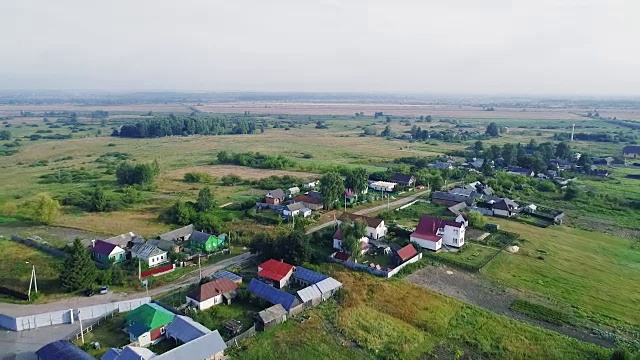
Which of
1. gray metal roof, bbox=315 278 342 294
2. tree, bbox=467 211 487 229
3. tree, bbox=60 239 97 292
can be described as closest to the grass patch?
gray metal roof, bbox=315 278 342 294

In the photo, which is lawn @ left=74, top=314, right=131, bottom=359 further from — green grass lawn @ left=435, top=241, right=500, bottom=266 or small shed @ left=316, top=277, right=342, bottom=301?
green grass lawn @ left=435, top=241, right=500, bottom=266

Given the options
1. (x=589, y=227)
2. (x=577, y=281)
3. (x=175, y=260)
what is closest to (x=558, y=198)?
(x=589, y=227)

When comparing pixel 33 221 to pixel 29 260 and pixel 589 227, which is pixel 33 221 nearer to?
pixel 29 260

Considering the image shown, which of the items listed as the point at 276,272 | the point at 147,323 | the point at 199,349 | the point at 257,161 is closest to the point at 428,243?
the point at 276,272

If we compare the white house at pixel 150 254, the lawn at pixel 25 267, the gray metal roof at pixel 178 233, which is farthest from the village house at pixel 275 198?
the lawn at pixel 25 267

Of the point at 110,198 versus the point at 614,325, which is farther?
the point at 110,198

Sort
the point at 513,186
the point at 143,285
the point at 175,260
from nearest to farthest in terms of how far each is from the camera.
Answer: the point at 143,285 < the point at 175,260 < the point at 513,186

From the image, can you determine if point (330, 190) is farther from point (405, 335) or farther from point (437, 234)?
point (405, 335)
